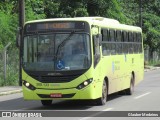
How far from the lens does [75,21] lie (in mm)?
16141

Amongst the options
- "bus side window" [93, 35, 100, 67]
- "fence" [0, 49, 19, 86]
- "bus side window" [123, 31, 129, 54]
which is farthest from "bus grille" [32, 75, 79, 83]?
"fence" [0, 49, 19, 86]

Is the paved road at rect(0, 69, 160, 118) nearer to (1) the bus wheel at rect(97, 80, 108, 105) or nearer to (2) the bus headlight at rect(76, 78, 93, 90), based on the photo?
(1) the bus wheel at rect(97, 80, 108, 105)

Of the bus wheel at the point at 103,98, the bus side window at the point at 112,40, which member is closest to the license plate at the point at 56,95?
the bus wheel at the point at 103,98

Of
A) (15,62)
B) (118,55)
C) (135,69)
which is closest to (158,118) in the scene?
(118,55)

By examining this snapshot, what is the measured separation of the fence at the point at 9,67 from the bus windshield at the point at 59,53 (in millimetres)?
10884

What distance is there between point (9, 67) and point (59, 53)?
12.9 m

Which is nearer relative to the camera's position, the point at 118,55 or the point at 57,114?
the point at 57,114

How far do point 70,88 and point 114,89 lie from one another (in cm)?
347

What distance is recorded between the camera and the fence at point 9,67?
89.1 ft

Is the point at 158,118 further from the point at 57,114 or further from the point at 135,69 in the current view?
the point at 135,69

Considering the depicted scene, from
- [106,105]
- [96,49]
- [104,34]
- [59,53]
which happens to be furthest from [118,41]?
[59,53]

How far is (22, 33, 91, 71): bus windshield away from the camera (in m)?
15.7

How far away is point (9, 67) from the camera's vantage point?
93.1 ft

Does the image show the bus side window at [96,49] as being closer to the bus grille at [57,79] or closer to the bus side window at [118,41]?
the bus grille at [57,79]
